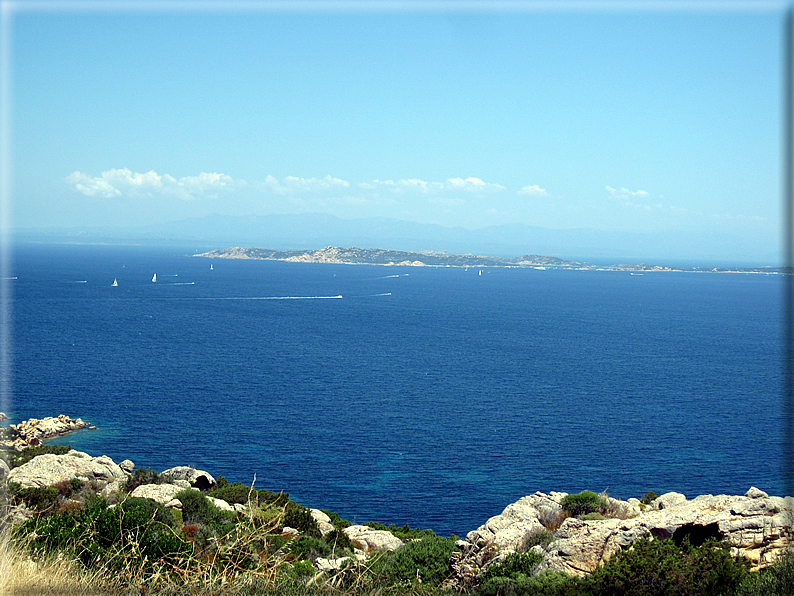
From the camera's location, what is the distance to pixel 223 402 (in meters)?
45.7

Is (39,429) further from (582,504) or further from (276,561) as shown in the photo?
(276,561)

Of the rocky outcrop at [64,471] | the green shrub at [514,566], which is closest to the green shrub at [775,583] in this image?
the green shrub at [514,566]

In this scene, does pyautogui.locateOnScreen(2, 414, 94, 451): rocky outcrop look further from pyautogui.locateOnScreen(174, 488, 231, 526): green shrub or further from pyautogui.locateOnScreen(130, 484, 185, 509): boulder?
pyautogui.locateOnScreen(174, 488, 231, 526): green shrub

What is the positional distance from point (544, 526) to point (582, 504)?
255 centimetres

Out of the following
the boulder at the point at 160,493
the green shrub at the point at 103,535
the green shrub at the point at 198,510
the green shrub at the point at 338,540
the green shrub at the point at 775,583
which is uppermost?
the green shrub at the point at 775,583

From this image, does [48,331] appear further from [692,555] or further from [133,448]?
[692,555]

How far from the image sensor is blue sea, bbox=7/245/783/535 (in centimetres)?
3312

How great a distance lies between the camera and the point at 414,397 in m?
48.4

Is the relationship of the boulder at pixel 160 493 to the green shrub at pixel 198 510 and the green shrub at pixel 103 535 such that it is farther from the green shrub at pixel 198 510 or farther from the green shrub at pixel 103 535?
the green shrub at pixel 103 535

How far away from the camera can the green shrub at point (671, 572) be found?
8.13 meters

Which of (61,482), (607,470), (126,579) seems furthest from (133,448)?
(126,579)

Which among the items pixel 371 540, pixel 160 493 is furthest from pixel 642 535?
pixel 160 493

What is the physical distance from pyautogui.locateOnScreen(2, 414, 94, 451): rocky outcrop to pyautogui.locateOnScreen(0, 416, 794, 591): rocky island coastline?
39.4ft

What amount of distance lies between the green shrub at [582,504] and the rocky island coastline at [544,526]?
0.17ft
